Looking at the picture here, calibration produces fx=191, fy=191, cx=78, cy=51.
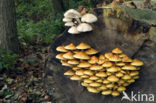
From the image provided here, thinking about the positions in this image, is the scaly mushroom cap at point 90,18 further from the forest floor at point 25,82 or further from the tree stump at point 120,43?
the forest floor at point 25,82

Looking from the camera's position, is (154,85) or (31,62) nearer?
(154,85)

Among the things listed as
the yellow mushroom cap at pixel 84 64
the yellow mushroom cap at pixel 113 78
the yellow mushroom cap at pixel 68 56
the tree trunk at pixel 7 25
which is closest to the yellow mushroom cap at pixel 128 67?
the yellow mushroom cap at pixel 113 78

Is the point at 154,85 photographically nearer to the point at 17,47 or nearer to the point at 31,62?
the point at 31,62

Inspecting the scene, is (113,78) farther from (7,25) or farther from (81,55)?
(7,25)

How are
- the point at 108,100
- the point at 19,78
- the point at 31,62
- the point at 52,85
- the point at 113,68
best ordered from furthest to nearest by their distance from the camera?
the point at 31,62 < the point at 19,78 < the point at 52,85 < the point at 108,100 < the point at 113,68

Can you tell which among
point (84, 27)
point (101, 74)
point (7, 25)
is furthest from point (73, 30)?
point (7, 25)

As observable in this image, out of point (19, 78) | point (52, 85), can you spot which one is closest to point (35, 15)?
point (19, 78)

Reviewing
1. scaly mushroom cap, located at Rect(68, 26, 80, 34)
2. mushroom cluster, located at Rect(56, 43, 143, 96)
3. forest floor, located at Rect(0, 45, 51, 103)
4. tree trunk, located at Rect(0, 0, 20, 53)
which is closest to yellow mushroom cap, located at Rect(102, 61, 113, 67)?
mushroom cluster, located at Rect(56, 43, 143, 96)
